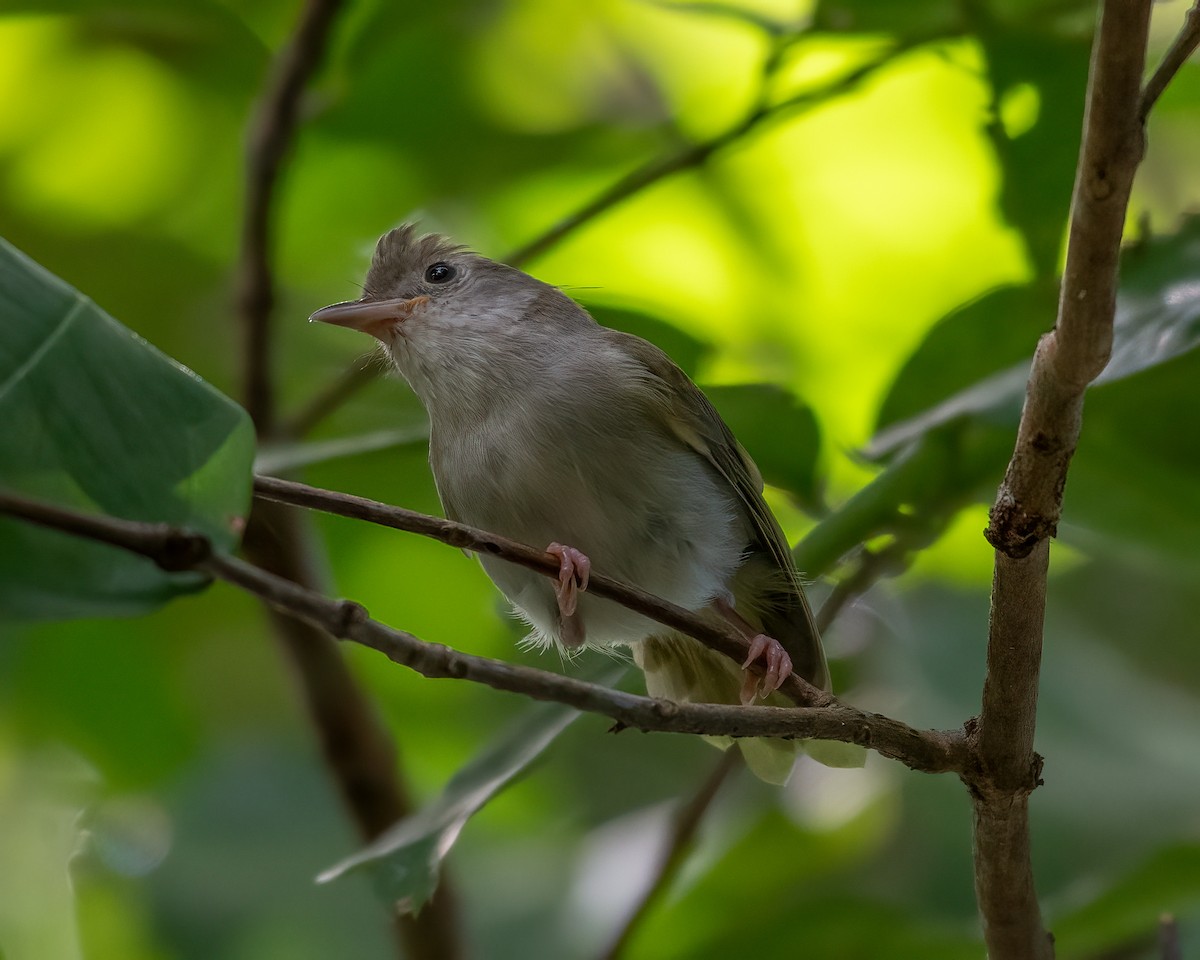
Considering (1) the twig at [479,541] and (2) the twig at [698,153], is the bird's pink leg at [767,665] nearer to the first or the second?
(1) the twig at [479,541]

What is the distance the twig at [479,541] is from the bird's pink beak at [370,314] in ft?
3.70

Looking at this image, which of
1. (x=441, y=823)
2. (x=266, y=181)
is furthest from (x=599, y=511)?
(x=266, y=181)

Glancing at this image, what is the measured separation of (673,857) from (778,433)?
821 mm

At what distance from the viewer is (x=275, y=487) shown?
1.30 meters

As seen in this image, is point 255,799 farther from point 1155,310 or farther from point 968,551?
point 1155,310

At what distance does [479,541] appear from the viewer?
1347mm

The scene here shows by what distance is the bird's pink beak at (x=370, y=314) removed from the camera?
2520 millimetres

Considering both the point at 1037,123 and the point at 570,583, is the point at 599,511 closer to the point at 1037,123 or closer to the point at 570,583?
the point at 570,583

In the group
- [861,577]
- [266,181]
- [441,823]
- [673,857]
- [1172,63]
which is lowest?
[441,823]

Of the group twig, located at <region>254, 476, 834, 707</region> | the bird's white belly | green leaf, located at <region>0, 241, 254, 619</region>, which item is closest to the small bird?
the bird's white belly

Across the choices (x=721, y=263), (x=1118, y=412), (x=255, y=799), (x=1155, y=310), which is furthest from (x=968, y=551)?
(x=255, y=799)

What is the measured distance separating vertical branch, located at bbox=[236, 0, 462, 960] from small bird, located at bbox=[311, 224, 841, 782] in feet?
0.81

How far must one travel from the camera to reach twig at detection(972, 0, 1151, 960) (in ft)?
3.60

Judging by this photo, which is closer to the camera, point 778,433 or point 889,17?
point 778,433
